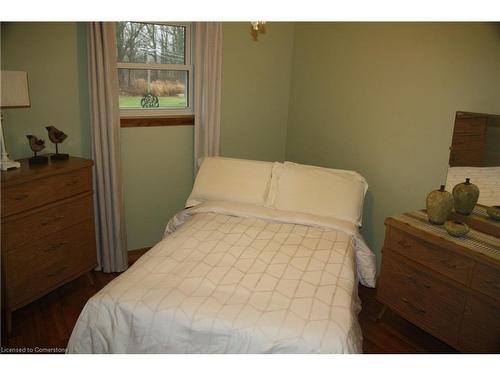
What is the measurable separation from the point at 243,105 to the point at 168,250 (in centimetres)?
190

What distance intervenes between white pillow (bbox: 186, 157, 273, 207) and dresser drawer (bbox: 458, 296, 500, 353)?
141 centimetres

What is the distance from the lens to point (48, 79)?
2602mm

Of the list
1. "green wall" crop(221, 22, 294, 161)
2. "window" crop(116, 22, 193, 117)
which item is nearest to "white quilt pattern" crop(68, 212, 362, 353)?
"window" crop(116, 22, 193, 117)

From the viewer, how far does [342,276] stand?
183 cm

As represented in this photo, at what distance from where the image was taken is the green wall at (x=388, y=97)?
7.34 ft

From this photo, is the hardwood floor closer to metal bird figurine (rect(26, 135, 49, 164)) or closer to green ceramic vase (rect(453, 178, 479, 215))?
green ceramic vase (rect(453, 178, 479, 215))

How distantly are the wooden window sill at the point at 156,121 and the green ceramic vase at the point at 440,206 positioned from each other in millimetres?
2034

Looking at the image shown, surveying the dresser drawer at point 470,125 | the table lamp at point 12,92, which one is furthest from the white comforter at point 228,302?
the table lamp at point 12,92

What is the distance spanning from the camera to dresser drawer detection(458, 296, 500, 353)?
179cm

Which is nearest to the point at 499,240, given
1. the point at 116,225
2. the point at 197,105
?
the point at 197,105

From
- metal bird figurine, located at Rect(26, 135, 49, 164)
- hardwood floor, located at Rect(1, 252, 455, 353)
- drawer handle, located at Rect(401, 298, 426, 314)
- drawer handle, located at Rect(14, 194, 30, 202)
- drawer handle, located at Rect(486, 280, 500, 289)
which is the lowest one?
hardwood floor, located at Rect(1, 252, 455, 353)

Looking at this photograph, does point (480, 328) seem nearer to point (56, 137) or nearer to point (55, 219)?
point (55, 219)

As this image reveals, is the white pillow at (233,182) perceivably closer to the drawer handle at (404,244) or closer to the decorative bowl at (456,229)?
the drawer handle at (404,244)
